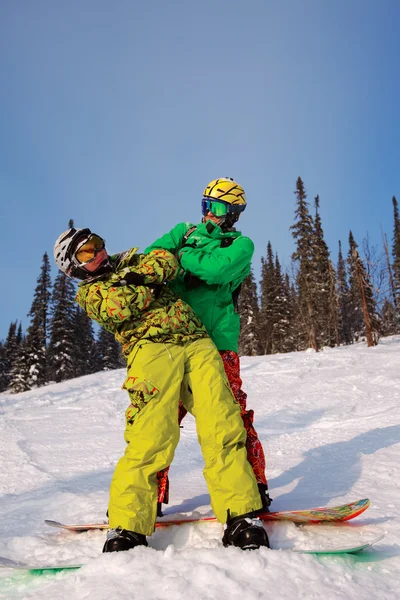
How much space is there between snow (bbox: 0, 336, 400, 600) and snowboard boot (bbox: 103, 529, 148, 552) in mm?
114

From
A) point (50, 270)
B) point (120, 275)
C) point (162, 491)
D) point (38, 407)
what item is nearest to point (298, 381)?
point (38, 407)

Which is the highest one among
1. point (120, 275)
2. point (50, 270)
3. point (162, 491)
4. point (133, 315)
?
point (50, 270)

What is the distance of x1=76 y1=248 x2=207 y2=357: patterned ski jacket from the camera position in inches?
95.7

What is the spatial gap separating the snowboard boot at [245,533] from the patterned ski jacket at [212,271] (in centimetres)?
117

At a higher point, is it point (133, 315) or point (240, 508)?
point (133, 315)

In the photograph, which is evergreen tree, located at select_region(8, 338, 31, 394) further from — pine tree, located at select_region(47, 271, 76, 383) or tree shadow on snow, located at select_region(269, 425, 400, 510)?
tree shadow on snow, located at select_region(269, 425, 400, 510)

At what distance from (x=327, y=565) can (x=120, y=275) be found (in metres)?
1.82

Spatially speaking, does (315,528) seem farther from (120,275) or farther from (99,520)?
(120,275)

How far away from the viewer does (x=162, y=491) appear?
114 inches

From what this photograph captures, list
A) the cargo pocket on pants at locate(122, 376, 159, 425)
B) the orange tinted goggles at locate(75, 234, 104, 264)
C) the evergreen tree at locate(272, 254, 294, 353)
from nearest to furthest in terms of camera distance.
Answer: the cargo pocket on pants at locate(122, 376, 159, 425)
the orange tinted goggles at locate(75, 234, 104, 264)
the evergreen tree at locate(272, 254, 294, 353)

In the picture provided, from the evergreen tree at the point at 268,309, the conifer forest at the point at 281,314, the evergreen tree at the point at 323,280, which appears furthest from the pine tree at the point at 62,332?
the evergreen tree at the point at 323,280

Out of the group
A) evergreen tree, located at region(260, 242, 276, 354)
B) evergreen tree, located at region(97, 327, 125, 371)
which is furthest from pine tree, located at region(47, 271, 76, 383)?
evergreen tree, located at region(260, 242, 276, 354)

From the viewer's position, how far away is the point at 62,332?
38.0m

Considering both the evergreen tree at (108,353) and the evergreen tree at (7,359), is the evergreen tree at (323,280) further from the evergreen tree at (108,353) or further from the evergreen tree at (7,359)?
the evergreen tree at (7,359)
